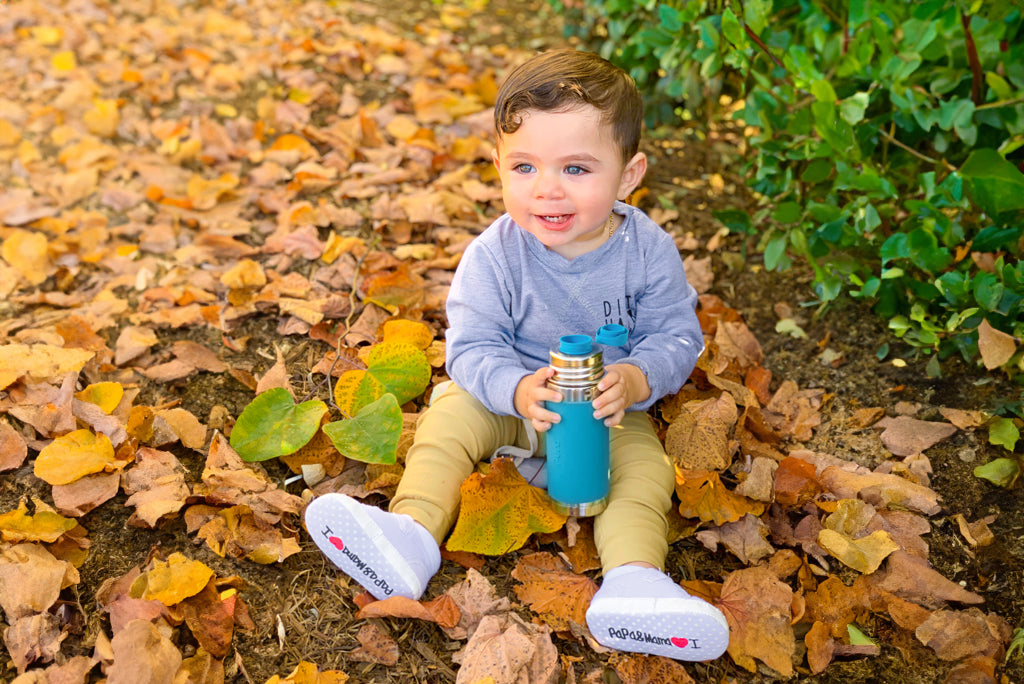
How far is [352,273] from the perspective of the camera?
2676mm

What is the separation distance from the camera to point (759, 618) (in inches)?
69.3

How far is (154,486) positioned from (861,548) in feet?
5.04

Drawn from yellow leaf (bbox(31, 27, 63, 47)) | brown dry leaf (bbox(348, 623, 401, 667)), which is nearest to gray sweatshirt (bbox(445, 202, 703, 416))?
brown dry leaf (bbox(348, 623, 401, 667))

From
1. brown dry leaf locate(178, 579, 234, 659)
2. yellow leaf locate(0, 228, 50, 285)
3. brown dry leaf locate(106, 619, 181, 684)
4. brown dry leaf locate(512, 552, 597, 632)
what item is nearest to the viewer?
brown dry leaf locate(106, 619, 181, 684)

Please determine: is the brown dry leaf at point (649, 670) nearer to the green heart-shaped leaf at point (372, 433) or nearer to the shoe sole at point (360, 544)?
the shoe sole at point (360, 544)

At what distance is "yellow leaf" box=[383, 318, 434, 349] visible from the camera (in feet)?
7.65

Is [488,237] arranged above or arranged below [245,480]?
above

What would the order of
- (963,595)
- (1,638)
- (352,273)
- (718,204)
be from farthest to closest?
(718,204), (352,273), (963,595), (1,638)

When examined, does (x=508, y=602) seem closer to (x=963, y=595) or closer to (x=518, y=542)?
(x=518, y=542)

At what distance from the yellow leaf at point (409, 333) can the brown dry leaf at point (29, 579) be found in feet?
3.11

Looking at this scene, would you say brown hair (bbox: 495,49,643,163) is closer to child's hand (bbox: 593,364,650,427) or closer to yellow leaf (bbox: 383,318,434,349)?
child's hand (bbox: 593,364,650,427)

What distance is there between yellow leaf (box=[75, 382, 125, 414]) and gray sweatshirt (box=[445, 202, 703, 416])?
0.79 m

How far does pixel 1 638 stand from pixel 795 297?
2222mm

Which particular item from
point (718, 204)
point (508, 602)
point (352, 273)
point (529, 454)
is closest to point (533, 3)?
point (718, 204)
